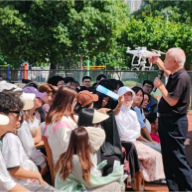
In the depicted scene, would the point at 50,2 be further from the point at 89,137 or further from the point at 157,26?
the point at 89,137

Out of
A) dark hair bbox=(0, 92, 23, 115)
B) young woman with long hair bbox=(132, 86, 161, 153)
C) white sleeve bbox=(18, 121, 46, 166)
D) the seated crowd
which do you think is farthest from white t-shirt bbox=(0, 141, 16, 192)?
young woman with long hair bbox=(132, 86, 161, 153)

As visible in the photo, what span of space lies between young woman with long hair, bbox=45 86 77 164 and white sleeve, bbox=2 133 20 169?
2.57 ft

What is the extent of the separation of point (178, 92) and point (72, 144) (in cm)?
166

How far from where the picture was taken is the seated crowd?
345 centimetres

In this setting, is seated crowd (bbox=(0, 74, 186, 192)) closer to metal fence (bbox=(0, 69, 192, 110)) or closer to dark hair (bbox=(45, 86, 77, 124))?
dark hair (bbox=(45, 86, 77, 124))

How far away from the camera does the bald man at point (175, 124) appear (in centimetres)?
471

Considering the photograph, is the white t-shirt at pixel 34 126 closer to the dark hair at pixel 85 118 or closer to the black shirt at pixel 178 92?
the dark hair at pixel 85 118

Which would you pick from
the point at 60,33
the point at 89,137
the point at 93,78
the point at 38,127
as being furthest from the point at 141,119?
the point at 60,33

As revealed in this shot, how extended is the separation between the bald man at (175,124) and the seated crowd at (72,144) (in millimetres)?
614

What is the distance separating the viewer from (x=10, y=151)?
3.40m

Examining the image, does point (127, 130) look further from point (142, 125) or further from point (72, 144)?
point (72, 144)

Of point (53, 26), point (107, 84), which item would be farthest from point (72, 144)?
point (53, 26)

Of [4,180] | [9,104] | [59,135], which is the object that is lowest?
[4,180]

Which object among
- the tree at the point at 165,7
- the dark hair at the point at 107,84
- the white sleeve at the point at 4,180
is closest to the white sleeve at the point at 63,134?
the white sleeve at the point at 4,180
